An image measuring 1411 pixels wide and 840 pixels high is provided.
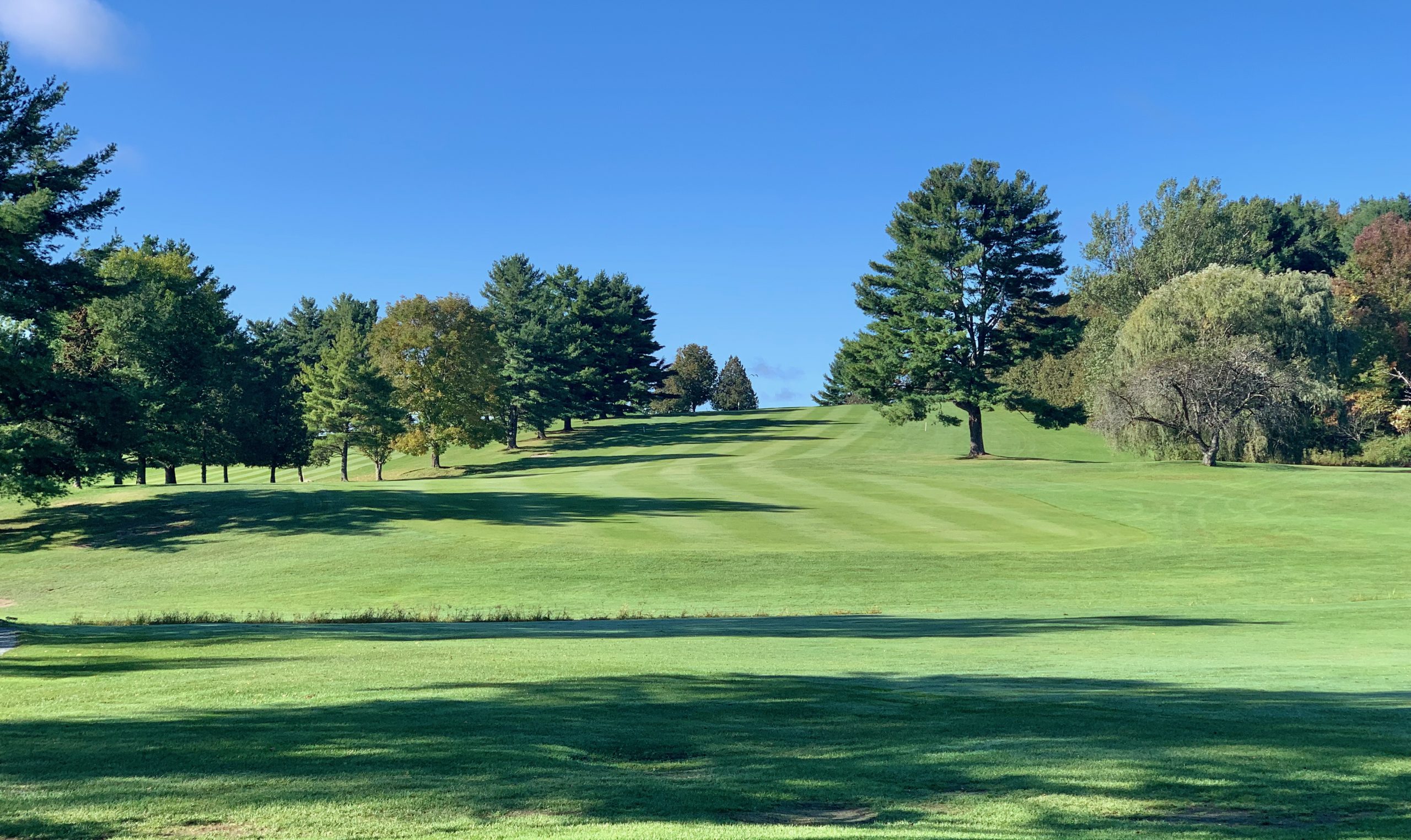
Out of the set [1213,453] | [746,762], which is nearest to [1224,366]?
[1213,453]

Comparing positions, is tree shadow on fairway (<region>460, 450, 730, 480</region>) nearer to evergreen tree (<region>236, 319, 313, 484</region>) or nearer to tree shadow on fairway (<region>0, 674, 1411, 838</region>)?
evergreen tree (<region>236, 319, 313, 484</region>)

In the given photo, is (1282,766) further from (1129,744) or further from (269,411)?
(269,411)

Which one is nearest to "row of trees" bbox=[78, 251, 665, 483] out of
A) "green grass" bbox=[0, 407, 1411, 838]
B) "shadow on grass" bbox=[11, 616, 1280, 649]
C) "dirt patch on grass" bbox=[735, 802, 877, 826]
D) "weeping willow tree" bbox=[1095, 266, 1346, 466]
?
"green grass" bbox=[0, 407, 1411, 838]

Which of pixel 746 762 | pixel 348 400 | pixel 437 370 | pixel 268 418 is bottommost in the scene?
pixel 746 762

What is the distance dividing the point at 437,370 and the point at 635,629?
60.0m

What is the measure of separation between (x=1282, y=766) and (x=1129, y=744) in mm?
1205

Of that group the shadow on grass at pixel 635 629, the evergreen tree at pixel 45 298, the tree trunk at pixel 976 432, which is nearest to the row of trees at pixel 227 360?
the evergreen tree at pixel 45 298

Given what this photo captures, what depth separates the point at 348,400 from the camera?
69812 mm

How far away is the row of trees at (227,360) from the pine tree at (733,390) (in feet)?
112

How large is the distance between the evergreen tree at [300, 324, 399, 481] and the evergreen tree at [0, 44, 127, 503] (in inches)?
1163

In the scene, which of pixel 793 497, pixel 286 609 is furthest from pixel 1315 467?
pixel 286 609

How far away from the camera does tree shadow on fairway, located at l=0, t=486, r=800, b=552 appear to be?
1417 inches

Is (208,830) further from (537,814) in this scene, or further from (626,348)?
(626,348)

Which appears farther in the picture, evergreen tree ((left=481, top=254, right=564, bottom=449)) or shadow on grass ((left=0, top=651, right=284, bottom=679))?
evergreen tree ((left=481, top=254, right=564, bottom=449))
